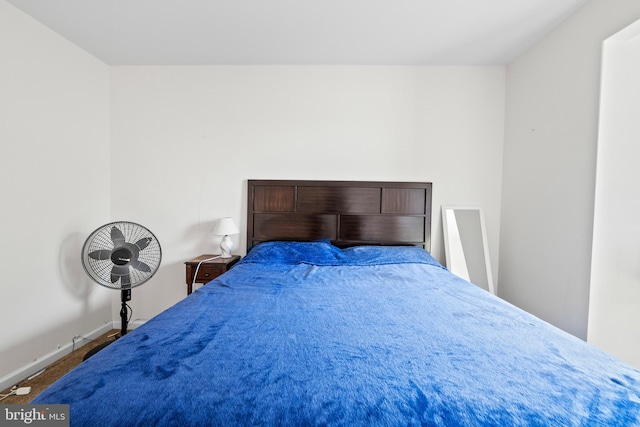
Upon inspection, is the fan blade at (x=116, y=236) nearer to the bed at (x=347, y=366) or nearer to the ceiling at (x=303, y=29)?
the bed at (x=347, y=366)

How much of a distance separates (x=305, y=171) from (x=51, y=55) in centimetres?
235

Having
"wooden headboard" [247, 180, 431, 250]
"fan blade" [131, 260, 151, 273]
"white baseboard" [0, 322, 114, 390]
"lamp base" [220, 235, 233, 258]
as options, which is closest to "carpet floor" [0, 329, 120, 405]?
"white baseboard" [0, 322, 114, 390]

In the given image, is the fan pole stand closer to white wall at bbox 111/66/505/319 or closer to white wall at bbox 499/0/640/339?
white wall at bbox 111/66/505/319

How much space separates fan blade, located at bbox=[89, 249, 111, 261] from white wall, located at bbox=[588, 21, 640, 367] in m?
3.62

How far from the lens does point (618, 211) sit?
190cm

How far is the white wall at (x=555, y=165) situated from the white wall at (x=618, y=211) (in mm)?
53

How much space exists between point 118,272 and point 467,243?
3.26m

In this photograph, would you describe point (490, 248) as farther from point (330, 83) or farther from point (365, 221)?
point (330, 83)

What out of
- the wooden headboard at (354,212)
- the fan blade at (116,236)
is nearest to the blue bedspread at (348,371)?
the fan blade at (116,236)

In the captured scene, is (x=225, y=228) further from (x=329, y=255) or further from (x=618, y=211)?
(x=618, y=211)

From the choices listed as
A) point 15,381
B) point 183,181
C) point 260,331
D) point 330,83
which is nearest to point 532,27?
point 330,83

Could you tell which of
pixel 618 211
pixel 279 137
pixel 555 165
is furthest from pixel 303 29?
pixel 618 211

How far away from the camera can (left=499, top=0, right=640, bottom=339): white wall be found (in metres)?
1.96

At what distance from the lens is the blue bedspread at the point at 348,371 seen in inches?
28.6
